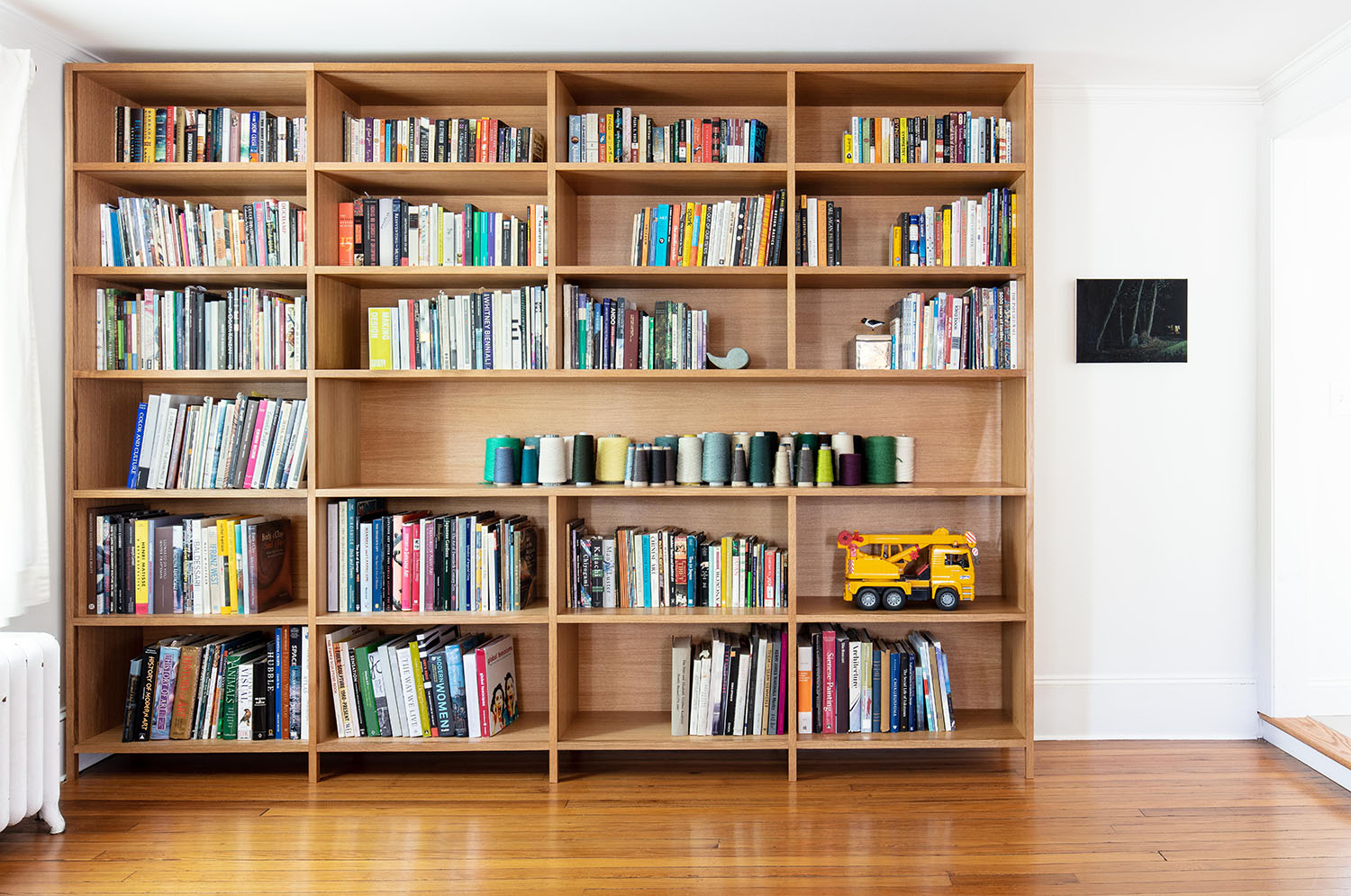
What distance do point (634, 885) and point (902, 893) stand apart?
0.66 m

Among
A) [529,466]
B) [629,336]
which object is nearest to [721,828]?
[529,466]

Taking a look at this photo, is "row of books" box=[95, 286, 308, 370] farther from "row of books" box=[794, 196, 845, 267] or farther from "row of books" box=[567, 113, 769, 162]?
"row of books" box=[794, 196, 845, 267]

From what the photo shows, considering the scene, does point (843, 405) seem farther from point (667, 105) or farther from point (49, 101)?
point (49, 101)

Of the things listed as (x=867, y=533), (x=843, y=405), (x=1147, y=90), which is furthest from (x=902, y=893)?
(x=1147, y=90)

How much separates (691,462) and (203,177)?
189cm

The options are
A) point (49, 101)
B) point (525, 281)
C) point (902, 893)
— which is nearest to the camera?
point (902, 893)

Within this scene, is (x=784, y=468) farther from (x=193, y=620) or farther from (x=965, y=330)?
(x=193, y=620)

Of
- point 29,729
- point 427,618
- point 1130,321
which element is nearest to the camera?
point 29,729

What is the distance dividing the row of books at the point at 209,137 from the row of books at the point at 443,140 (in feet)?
0.74

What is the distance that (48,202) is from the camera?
288cm

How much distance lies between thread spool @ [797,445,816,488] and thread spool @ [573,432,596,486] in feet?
2.29

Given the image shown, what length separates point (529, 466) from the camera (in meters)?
3.06

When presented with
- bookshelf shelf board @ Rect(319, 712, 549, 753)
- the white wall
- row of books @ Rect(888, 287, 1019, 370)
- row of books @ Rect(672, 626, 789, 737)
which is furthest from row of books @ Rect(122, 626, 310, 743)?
the white wall

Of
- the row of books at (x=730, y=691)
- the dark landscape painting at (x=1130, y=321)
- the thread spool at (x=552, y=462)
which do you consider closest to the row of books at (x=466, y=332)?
the thread spool at (x=552, y=462)
